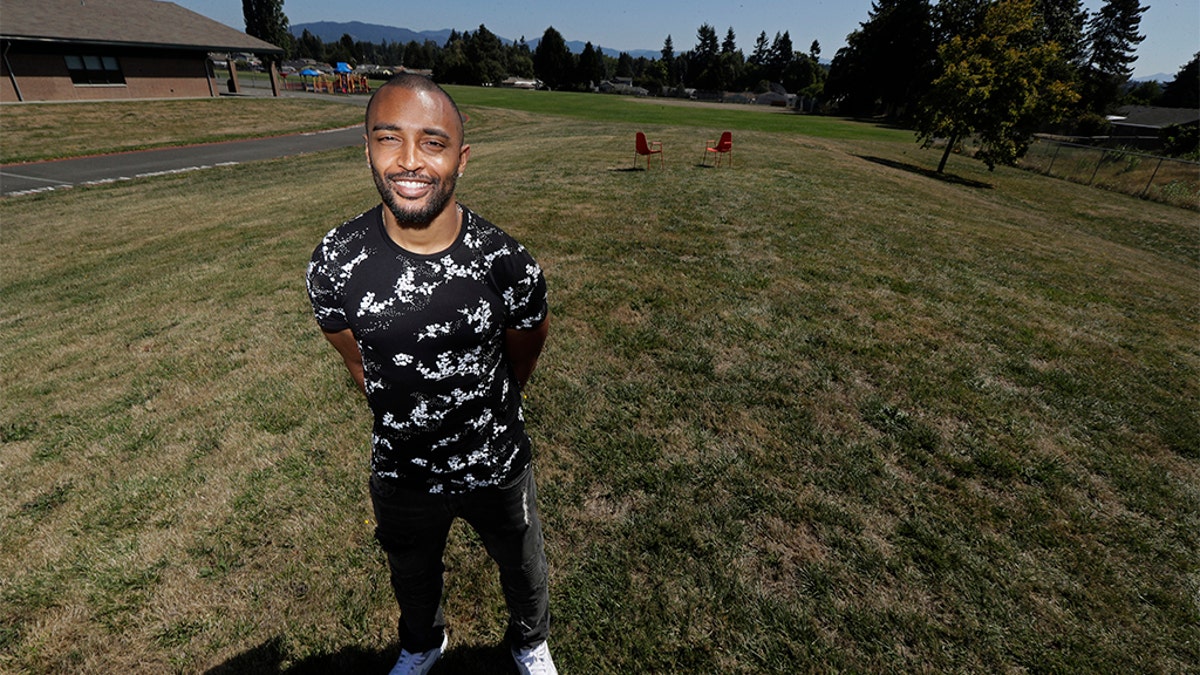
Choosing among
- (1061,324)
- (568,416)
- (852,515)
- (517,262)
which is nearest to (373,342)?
(517,262)

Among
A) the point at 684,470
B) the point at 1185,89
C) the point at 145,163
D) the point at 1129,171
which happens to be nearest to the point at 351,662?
the point at 684,470

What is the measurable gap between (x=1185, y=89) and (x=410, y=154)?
392 ft

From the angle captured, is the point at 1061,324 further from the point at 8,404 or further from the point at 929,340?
the point at 8,404

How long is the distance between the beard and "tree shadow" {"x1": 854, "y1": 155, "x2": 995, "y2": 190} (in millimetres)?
23118

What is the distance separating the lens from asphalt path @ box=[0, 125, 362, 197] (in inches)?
621

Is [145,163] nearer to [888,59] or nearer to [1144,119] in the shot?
[888,59]

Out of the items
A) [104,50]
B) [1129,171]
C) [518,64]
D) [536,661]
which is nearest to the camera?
[536,661]

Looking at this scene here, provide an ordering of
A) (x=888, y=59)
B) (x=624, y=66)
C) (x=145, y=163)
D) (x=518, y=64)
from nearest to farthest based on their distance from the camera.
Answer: (x=145, y=163)
(x=888, y=59)
(x=518, y=64)
(x=624, y=66)

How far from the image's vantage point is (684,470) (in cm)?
389

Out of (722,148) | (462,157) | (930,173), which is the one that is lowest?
(930,173)

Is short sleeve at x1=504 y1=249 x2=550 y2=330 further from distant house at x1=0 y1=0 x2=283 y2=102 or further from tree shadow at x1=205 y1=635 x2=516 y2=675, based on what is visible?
distant house at x1=0 y1=0 x2=283 y2=102

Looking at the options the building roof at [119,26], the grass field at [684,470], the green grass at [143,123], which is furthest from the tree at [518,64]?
the grass field at [684,470]

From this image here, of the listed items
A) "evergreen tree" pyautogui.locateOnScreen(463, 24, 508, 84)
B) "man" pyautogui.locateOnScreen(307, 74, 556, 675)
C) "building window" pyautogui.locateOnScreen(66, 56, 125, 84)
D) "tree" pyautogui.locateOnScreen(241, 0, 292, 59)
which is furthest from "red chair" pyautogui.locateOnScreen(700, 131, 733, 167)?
"tree" pyautogui.locateOnScreen(241, 0, 292, 59)

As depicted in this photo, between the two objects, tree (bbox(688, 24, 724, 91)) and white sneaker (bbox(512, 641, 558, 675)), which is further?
tree (bbox(688, 24, 724, 91))
